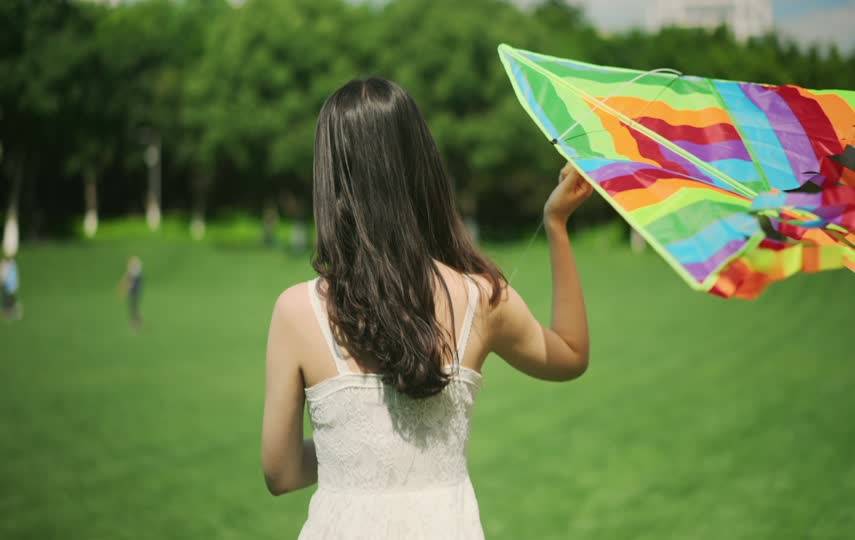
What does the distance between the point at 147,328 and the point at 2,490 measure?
39.1 ft

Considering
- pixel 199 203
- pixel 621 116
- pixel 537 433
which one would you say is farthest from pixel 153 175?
pixel 621 116

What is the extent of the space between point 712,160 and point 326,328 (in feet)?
3.82

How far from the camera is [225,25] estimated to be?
44.5 m

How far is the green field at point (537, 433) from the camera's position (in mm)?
7227

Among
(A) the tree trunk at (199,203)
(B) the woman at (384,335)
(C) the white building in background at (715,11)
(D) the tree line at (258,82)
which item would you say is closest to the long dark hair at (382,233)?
(B) the woman at (384,335)

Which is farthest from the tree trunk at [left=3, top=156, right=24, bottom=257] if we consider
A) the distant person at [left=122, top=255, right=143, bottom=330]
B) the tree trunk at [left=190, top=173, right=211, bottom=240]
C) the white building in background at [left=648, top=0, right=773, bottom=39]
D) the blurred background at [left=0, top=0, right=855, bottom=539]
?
the white building in background at [left=648, top=0, right=773, bottom=39]

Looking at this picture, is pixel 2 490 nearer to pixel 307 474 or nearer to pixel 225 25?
pixel 307 474

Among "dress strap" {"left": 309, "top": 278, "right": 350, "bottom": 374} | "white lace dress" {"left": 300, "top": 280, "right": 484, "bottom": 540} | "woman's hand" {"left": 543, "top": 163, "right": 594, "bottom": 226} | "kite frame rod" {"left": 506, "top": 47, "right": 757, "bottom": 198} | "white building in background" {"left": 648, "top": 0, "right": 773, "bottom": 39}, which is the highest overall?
"white building in background" {"left": 648, "top": 0, "right": 773, "bottom": 39}

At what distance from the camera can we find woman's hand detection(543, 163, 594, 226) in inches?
80.1

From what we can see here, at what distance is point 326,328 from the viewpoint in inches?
72.9

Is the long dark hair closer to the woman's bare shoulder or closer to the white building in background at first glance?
the woman's bare shoulder

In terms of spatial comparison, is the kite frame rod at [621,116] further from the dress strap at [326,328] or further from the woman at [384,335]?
the dress strap at [326,328]

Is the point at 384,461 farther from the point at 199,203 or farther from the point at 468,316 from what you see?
the point at 199,203

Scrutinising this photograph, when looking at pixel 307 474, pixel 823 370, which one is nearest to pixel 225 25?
pixel 823 370
